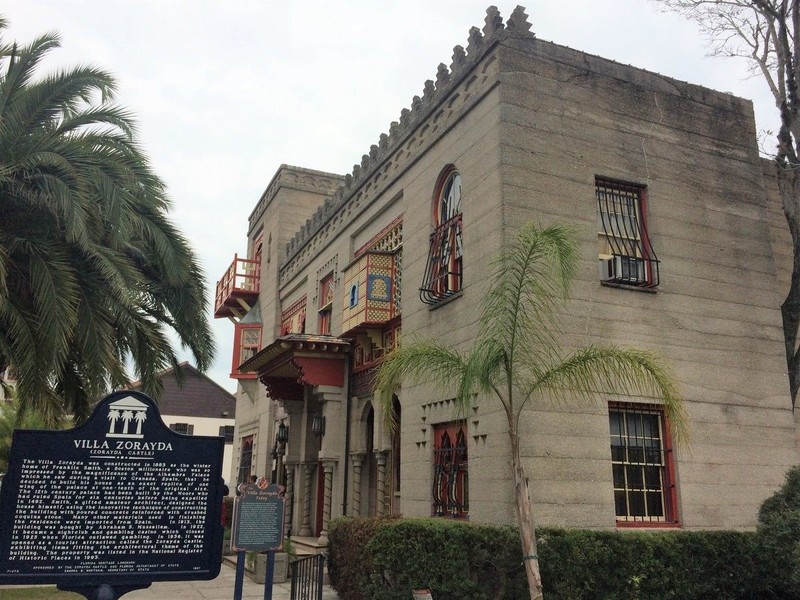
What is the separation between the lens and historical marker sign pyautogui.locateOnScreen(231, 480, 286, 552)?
7.99 meters

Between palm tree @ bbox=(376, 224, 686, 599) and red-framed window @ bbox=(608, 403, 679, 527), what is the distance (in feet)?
1.29

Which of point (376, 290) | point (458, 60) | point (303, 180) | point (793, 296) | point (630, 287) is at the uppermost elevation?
point (303, 180)

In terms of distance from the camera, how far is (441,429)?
12016 millimetres

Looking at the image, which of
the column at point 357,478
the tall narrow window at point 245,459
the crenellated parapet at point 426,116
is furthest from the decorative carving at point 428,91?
the tall narrow window at point 245,459

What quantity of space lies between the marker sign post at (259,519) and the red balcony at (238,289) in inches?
794


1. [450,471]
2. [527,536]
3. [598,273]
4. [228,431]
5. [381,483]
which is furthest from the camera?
[228,431]

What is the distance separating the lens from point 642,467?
10.8 metres

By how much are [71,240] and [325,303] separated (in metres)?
10.3

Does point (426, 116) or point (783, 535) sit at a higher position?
point (426, 116)

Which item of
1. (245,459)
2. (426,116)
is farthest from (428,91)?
(245,459)

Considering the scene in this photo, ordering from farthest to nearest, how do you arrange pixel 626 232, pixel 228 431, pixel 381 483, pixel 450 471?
pixel 228 431, pixel 381 483, pixel 626 232, pixel 450 471

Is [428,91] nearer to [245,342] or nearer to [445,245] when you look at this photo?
[445,245]

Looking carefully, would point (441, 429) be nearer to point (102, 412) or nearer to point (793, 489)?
point (793, 489)

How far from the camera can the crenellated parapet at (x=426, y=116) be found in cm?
1191
